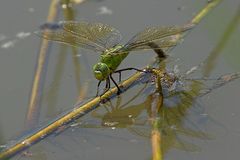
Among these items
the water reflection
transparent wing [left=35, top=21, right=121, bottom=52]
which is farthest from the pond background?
transparent wing [left=35, top=21, right=121, bottom=52]

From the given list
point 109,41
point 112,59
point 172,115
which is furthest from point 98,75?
point 172,115

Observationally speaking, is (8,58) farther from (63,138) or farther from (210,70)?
(210,70)

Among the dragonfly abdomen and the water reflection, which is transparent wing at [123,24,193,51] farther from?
the water reflection

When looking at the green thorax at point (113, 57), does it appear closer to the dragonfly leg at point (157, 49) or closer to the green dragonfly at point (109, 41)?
the green dragonfly at point (109, 41)

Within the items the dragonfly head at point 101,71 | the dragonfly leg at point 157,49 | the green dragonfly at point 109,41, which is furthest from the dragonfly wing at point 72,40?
the dragonfly leg at point 157,49

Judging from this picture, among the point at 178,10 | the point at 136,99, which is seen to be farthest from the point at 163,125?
the point at 178,10

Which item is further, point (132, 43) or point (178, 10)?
point (178, 10)

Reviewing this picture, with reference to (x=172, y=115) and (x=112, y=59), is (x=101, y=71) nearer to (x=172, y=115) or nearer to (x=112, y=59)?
(x=112, y=59)
